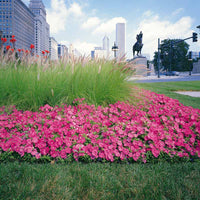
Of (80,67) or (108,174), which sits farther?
(80,67)

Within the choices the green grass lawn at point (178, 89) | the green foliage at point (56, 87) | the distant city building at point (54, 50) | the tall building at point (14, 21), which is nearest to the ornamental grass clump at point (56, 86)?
the green foliage at point (56, 87)

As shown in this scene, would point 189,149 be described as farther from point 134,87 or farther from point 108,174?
point 134,87

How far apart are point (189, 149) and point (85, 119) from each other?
155cm

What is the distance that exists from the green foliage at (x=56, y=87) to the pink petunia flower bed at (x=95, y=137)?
500mm

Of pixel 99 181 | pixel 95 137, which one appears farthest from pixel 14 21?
pixel 99 181

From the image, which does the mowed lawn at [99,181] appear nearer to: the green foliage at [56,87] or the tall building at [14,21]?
the green foliage at [56,87]

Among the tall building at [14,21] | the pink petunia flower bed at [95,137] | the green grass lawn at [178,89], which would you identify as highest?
the tall building at [14,21]

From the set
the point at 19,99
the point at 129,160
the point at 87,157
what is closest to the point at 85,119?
the point at 87,157

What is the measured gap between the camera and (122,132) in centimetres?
240

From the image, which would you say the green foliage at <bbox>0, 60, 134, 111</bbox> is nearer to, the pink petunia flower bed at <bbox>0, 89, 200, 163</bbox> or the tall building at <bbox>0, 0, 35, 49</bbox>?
A: the pink petunia flower bed at <bbox>0, 89, 200, 163</bbox>

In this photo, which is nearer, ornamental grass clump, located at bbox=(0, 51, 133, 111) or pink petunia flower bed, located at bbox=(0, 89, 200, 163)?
pink petunia flower bed, located at bbox=(0, 89, 200, 163)

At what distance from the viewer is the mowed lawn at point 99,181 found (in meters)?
1.49

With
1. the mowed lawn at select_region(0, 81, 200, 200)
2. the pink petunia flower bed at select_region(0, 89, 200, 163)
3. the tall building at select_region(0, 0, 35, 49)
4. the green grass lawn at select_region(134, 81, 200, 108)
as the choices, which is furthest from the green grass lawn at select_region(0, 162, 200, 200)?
the tall building at select_region(0, 0, 35, 49)

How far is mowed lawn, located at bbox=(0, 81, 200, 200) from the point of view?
4.89ft
